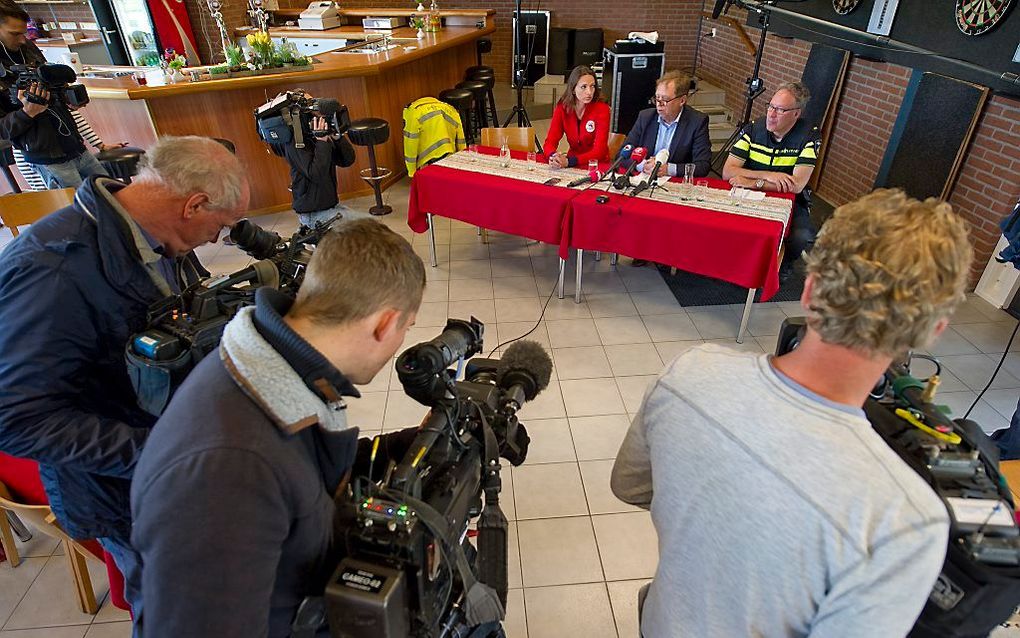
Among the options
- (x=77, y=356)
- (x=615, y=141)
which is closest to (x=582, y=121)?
(x=615, y=141)

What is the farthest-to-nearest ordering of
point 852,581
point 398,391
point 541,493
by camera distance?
point 398,391
point 541,493
point 852,581

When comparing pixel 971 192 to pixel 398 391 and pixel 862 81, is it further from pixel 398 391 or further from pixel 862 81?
pixel 398 391

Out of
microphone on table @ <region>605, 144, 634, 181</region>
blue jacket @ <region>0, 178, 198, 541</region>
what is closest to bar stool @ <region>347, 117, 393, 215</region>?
microphone on table @ <region>605, 144, 634, 181</region>

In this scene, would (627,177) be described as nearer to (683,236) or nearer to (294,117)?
(683,236)

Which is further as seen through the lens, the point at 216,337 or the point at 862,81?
the point at 862,81

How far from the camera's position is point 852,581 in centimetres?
68

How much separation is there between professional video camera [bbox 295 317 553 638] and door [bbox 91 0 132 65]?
881cm

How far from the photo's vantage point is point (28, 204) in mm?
2682

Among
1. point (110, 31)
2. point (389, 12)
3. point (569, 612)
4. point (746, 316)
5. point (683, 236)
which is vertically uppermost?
point (389, 12)

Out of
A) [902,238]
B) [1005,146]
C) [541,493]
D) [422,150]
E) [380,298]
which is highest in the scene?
[902,238]

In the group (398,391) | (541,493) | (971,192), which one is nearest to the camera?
(541,493)

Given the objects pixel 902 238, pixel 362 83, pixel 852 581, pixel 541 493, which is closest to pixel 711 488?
pixel 852 581

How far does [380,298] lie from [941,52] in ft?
14.7

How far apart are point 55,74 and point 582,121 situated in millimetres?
3193
